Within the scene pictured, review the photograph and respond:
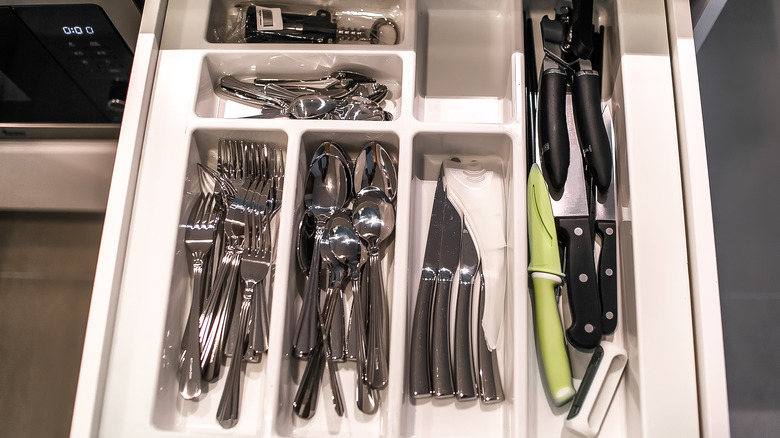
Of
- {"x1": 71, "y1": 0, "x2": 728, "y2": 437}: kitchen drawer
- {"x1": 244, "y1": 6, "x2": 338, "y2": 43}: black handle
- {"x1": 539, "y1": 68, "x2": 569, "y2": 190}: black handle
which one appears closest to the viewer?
{"x1": 71, "y1": 0, "x2": 728, "y2": 437}: kitchen drawer

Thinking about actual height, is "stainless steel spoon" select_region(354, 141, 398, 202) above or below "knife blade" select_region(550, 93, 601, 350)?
above

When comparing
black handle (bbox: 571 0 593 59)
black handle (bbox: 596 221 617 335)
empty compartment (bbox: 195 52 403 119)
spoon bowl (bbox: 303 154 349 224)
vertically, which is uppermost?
black handle (bbox: 571 0 593 59)

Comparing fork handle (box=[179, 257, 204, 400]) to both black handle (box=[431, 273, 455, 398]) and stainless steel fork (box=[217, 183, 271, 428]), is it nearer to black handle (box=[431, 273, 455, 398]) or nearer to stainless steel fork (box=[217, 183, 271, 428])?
stainless steel fork (box=[217, 183, 271, 428])

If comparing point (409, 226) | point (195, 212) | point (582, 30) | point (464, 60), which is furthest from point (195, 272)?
point (582, 30)

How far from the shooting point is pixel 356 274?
0.71 meters

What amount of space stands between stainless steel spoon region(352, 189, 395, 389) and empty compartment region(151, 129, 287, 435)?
0.41ft

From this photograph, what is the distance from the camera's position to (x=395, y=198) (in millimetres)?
749

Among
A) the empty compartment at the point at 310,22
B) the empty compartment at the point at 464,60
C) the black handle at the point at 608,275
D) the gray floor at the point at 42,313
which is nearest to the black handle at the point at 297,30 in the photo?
the empty compartment at the point at 310,22

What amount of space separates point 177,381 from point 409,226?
1.13ft

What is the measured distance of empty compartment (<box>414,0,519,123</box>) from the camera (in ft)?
2.57

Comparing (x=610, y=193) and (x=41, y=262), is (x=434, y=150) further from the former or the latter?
(x=41, y=262)

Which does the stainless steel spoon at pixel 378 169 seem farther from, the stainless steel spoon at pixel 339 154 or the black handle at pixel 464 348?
the black handle at pixel 464 348

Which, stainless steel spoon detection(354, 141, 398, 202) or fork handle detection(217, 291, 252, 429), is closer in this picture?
fork handle detection(217, 291, 252, 429)

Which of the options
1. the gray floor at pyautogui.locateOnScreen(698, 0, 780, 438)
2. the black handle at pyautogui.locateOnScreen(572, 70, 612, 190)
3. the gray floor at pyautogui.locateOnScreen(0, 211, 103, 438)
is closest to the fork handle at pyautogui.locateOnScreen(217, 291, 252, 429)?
the gray floor at pyautogui.locateOnScreen(0, 211, 103, 438)
